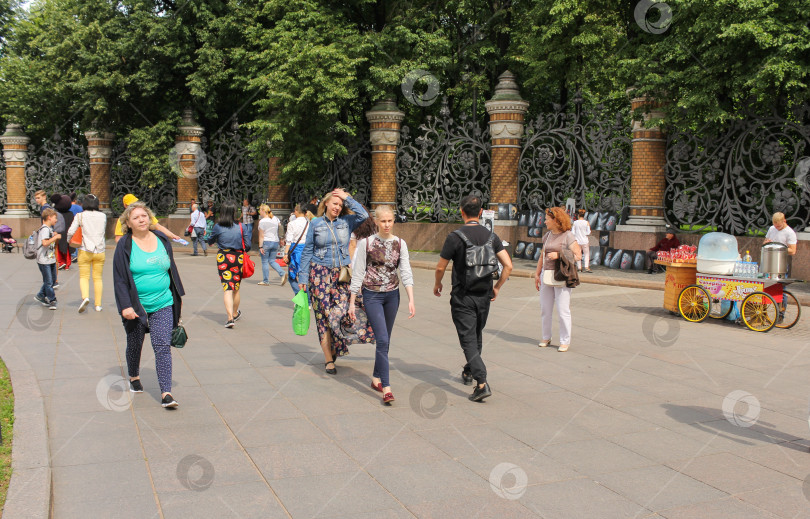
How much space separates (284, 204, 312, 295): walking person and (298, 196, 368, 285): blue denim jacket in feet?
10.0

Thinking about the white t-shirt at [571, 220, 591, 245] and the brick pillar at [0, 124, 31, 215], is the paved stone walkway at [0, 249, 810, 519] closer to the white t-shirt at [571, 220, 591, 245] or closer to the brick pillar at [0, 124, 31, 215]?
the white t-shirt at [571, 220, 591, 245]

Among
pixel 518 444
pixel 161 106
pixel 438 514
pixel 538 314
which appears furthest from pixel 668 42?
pixel 161 106

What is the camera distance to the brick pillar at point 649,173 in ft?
54.1

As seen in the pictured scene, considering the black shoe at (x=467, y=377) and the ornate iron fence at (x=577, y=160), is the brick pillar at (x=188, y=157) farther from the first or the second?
the black shoe at (x=467, y=377)

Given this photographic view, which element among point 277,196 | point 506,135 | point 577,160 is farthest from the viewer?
point 277,196

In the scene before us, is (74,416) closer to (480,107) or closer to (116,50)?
(480,107)

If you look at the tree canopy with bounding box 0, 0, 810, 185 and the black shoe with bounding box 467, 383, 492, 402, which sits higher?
the tree canopy with bounding box 0, 0, 810, 185

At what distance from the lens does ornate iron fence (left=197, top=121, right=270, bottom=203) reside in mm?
25234

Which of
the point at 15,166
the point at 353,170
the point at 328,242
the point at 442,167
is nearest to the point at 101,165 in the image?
the point at 15,166

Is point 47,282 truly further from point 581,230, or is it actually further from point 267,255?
point 581,230

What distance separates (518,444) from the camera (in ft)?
16.8

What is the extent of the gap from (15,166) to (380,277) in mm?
28365

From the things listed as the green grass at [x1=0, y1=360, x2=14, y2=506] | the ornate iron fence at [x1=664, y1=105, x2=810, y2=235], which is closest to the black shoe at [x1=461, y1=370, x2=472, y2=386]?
the green grass at [x1=0, y1=360, x2=14, y2=506]

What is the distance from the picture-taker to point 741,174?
15.4 meters
